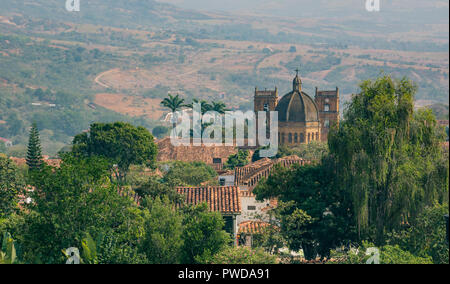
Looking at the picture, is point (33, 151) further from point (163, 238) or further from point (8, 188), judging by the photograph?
point (163, 238)

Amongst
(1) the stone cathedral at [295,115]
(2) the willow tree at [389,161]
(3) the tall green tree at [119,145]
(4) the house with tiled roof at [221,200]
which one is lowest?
(1) the stone cathedral at [295,115]

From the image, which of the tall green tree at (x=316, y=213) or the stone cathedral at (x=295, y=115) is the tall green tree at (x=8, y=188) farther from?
the stone cathedral at (x=295, y=115)

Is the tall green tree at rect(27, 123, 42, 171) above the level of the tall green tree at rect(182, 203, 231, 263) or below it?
below

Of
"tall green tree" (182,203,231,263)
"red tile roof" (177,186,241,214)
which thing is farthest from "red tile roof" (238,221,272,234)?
"tall green tree" (182,203,231,263)

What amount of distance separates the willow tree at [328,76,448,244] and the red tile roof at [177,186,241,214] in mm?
7236

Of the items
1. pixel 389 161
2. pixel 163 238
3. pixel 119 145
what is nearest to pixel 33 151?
pixel 119 145

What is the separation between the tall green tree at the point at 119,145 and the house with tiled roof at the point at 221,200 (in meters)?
31.8

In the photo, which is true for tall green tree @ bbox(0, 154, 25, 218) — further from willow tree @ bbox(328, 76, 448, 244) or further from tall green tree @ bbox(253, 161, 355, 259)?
willow tree @ bbox(328, 76, 448, 244)

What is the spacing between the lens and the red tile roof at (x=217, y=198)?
42750 millimetres

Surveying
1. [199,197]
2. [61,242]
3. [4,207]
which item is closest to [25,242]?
[61,242]

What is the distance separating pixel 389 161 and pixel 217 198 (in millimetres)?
11135

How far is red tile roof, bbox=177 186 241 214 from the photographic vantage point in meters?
42.8

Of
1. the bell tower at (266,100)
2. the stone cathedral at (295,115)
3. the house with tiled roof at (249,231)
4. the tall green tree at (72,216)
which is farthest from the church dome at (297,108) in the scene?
the tall green tree at (72,216)
